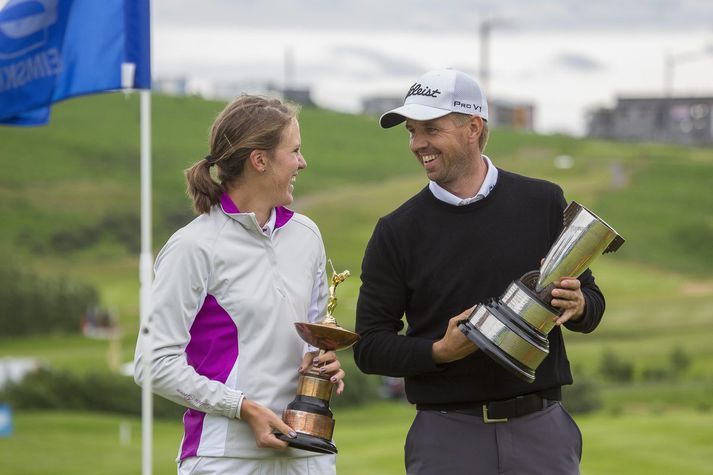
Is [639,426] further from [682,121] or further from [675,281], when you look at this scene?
[682,121]

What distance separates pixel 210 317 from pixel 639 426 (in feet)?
46.7

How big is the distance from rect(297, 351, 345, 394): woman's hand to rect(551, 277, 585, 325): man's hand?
28.6 inches

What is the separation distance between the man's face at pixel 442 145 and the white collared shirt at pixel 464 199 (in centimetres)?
3

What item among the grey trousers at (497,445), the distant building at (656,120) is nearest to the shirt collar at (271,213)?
the grey trousers at (497,445)

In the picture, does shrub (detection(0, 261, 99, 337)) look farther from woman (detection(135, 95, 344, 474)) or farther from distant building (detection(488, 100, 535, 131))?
distant building (detection(488, 100, 535, 131))

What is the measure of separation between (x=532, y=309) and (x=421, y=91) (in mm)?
924

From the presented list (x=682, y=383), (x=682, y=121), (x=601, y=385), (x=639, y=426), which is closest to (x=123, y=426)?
(x=639, y=426)

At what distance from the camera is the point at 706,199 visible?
83.8m

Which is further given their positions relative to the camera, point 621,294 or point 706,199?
point 706,199

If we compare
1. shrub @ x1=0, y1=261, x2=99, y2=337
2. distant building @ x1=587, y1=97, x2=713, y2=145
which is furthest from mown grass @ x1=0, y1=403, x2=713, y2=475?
distant building @ x1=587, y1=97, x2=713, y2=145

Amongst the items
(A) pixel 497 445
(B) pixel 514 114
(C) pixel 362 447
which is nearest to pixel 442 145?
(A) pixel 497 445

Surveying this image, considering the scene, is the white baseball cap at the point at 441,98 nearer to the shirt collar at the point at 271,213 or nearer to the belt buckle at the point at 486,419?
the shirt collar at the point at 271,213

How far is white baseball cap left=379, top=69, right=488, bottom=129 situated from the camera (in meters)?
4.41

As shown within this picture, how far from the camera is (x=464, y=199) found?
446 cm
